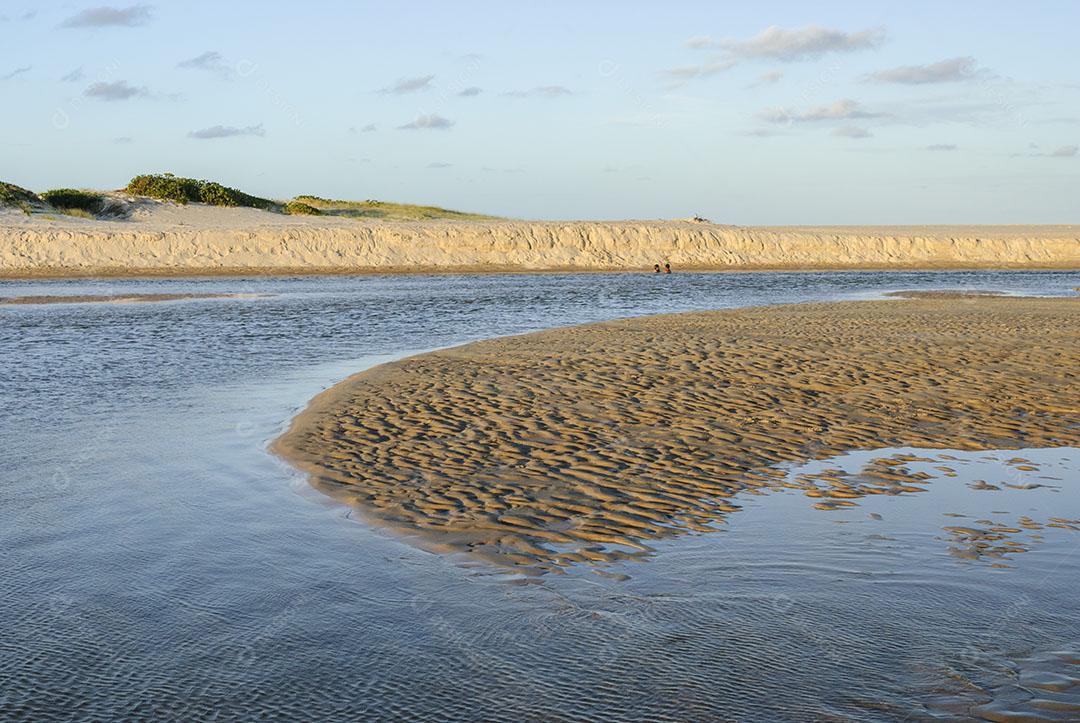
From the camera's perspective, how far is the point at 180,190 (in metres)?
66.2

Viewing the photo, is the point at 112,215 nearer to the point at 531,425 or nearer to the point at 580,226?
the point at 580,226

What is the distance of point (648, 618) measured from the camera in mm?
5633

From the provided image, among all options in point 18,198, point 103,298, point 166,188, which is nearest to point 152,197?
point 166,188

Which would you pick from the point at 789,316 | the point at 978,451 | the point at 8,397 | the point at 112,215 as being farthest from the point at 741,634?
the point at 112,215

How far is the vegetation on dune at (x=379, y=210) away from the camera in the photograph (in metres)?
85.6

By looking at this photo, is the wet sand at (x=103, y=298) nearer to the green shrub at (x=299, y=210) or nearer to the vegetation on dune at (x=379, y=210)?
the green shrub at (x=299, y=210)

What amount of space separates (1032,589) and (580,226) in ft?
181

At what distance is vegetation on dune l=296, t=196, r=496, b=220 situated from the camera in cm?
8561

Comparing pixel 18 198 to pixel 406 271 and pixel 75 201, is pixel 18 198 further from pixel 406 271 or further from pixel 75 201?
pixel 406 271

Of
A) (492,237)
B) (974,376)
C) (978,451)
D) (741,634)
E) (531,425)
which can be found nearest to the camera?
(741,634)

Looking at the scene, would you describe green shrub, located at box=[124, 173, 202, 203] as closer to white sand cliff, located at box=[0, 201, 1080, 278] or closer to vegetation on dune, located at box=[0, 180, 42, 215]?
white sand cliff, located at box=[0, 201, 1080, 278]

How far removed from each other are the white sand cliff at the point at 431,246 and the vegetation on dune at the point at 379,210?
19.5 m

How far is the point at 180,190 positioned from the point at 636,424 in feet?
201

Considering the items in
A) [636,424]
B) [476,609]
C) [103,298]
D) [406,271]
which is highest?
[406,271]
